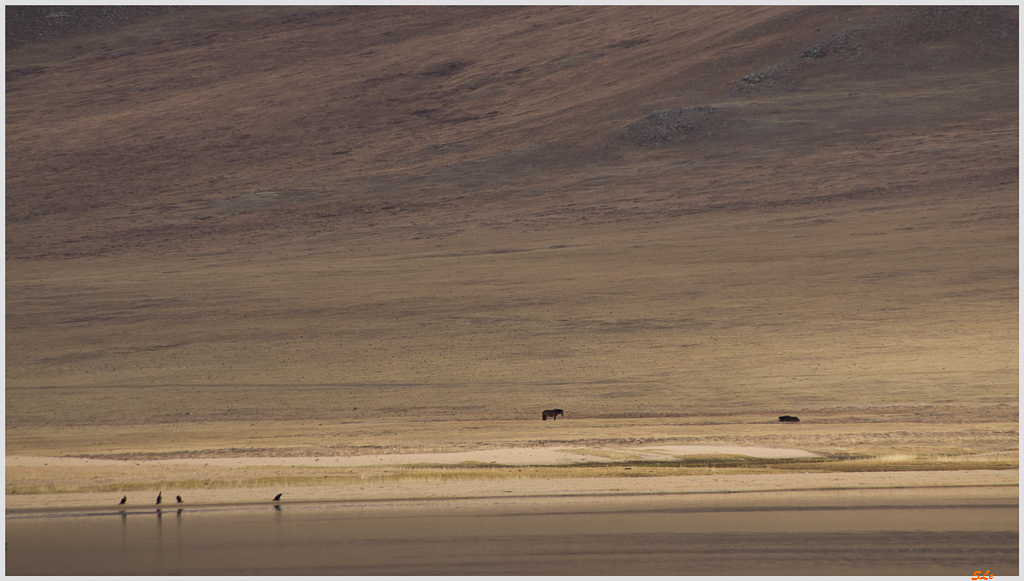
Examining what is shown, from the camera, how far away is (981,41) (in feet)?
119

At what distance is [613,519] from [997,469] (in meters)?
4.64

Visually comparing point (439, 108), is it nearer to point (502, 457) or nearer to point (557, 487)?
point (502, 457)

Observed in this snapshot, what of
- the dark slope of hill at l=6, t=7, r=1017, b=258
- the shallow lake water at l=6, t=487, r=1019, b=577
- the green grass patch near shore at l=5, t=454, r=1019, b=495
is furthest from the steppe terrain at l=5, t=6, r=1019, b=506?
the shallow lake water at l=6, t=487, r=1019, b=577

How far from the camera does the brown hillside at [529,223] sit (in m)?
16.6

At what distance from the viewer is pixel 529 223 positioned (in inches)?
1136

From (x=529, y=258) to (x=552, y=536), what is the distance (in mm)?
15666

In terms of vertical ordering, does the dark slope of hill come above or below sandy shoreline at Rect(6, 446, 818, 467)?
above

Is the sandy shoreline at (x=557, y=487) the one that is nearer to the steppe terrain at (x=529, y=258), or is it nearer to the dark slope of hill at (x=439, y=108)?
the steppe terrain at (x=529, y=258)

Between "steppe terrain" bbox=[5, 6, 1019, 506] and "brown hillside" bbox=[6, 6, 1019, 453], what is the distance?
0.41 feet

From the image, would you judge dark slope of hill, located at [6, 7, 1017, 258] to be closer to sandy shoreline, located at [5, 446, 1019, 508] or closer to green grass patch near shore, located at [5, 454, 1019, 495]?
green grass patch near shore, located at [5, 454, 1019, 495]

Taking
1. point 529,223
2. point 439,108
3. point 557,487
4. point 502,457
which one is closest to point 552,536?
point 557,487

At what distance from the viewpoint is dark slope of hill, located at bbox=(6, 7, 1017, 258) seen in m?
32.7

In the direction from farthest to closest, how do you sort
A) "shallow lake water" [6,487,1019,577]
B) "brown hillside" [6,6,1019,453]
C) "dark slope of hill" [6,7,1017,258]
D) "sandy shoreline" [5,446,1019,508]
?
"dark slope of hill" [6,7,1017,258]
"brown hillside" [6,6,1019,453]
"sandy shoreline" [5,446,1019,508]
"shallow lake water" [6,487,1019,577]

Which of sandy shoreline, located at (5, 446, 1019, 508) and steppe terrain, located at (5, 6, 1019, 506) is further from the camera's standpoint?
steppe terrain, located at (5, 6, 1019, 506)
